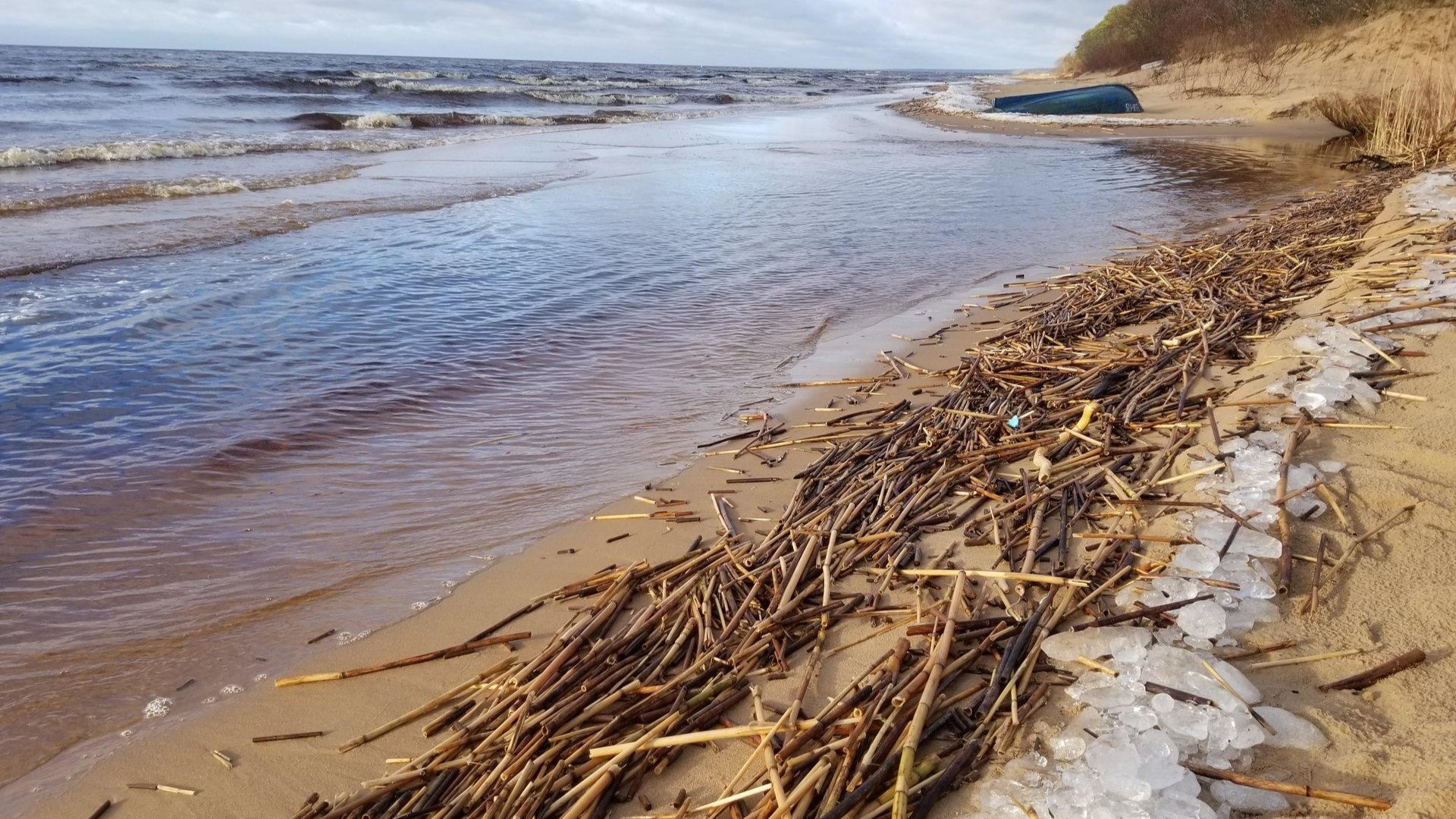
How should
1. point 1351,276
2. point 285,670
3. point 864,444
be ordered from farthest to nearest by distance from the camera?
point 1351,276, point 864,444, point 285,670

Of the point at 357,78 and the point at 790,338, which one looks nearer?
the point at 790,338

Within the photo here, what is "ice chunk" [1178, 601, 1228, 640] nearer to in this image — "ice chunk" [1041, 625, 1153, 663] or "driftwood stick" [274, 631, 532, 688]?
"ice chunk" [1041, 625, 1153, 663]

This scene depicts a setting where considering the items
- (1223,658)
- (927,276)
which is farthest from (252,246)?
(1223,658)

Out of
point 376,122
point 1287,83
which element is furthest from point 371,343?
point 1287,83

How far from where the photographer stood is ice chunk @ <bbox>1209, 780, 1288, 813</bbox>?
1540 mm

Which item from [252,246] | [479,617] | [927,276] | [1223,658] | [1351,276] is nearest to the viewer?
[1223,658]

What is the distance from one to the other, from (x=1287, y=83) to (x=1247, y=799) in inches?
1322

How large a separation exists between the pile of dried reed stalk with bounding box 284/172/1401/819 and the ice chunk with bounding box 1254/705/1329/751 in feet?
1.36

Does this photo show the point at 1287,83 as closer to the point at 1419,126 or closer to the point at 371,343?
the point at 1419,126

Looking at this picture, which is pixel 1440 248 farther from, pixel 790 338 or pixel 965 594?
pixel 965 594

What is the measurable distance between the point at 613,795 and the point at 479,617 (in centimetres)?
132

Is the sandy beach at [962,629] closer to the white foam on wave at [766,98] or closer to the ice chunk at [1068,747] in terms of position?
the ice chunk at [1068,747]

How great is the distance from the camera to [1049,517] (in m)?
2.83

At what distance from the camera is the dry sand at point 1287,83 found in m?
21.9
